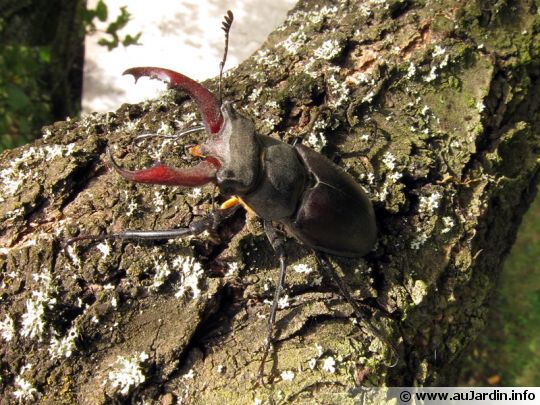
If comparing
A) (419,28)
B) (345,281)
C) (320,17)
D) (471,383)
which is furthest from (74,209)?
(471,383)

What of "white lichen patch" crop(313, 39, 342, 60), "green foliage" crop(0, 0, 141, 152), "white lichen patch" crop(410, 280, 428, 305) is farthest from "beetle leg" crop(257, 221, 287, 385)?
"green foliage" crop(0, 0, 141, 152)

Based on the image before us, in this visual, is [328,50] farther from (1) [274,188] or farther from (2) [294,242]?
(2) [294,242]

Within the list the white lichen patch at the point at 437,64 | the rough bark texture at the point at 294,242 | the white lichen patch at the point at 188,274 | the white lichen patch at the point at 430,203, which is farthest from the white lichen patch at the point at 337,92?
the white lichen patch at the point at 188,274

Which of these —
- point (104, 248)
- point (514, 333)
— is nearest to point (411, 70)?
point (104, 248)

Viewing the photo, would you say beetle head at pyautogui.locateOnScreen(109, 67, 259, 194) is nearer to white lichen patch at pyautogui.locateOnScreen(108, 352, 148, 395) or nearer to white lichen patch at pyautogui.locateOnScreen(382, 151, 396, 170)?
white lichen patch at pyautogui.locateOnScreen(382, 151, 396, 170)

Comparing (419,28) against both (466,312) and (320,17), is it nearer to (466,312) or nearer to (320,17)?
(320,17)

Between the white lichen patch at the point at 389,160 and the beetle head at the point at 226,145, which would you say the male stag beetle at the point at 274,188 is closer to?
the beetle head at the point at 226,145
